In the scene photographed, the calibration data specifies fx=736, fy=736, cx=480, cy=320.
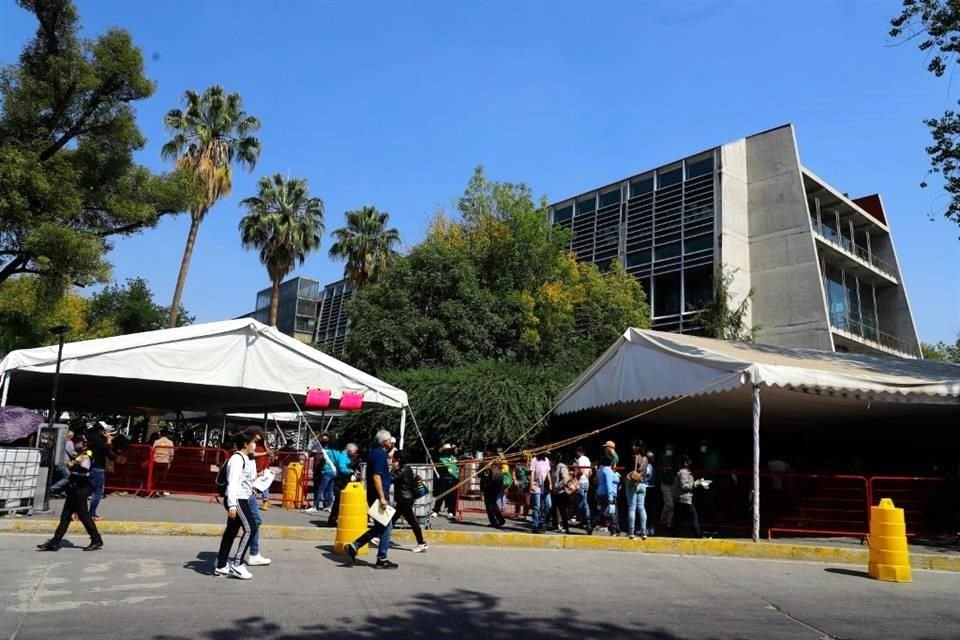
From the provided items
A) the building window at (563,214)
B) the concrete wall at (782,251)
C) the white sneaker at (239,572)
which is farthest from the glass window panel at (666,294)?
the white sneaker at (239,572)

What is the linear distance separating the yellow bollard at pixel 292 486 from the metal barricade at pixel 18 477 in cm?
491

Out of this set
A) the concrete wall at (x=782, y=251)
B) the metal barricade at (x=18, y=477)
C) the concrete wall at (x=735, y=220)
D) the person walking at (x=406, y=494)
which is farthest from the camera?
the concrete wall at (x=735, y=220)

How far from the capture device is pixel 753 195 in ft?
127

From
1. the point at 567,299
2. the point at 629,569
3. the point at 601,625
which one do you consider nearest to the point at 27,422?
the point at 629,569

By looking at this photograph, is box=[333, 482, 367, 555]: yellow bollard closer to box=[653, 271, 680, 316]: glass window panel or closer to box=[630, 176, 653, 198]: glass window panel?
box=[653, 271, 680, 316]: glass window panel

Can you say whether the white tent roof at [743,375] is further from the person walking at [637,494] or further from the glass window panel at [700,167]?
the glass window panel at [700,167]

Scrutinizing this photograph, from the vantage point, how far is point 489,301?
28.5 m

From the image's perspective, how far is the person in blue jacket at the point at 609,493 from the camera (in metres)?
13.0

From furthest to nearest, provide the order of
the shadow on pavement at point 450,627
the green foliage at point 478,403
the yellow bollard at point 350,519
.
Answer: the green foliage at point 478,403 < the yellow bollard at point 350,519 < the shadow on pavement at point 450,627

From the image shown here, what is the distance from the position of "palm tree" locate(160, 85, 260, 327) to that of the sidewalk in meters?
16.9

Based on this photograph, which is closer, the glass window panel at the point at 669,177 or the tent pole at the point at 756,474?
the tent pole at the point at 756,474

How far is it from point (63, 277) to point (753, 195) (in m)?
32.6

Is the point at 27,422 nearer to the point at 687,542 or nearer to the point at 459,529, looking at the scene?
the point at 459,529

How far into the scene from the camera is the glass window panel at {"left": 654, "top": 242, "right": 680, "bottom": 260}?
124 feet
